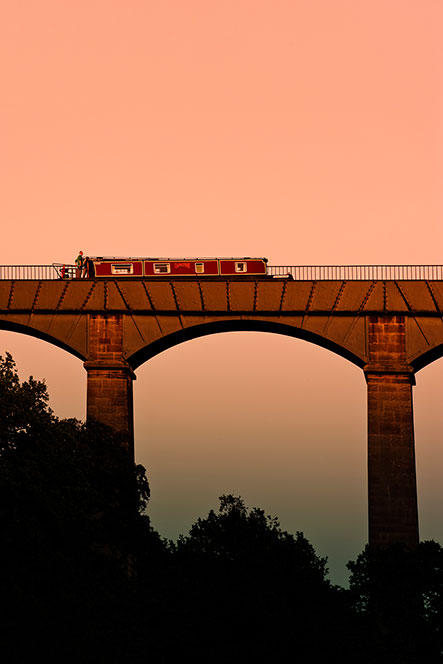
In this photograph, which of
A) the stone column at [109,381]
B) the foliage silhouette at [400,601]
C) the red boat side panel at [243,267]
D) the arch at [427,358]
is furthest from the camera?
the red boat side panel at [243,267]

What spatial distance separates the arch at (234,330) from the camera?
70.1 metres

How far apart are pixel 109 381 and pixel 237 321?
689 cm

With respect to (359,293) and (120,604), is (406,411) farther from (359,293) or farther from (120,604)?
(120,604)

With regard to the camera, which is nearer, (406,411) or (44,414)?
(44,414)

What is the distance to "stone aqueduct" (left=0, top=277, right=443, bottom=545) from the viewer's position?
225 feet

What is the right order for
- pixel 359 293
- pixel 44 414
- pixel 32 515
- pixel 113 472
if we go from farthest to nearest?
pixel 359 293, pixel 113 472, pixel 44 414, pixel 32 515

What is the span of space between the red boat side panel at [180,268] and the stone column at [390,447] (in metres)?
10.0

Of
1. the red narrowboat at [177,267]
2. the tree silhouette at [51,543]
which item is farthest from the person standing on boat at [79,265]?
the tree silhouette at [51,543]

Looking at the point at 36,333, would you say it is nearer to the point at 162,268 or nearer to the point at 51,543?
the point at 162,268

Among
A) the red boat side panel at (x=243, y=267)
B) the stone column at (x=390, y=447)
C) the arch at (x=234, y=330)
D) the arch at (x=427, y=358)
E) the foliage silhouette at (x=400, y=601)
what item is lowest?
the foliage silhouette at (x=400, y=601)

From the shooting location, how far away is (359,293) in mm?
69938

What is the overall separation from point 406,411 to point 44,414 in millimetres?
18470

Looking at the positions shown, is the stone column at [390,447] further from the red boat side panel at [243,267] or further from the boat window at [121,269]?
the boat window at [121,269]

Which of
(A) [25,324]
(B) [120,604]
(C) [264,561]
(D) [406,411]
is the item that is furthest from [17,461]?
(D) [406,411]
